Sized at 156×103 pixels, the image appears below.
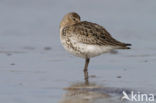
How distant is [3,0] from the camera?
539 inches

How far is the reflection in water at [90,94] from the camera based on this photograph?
627 centimetres

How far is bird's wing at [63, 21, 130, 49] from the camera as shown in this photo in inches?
323

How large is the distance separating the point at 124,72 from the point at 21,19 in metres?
5.02

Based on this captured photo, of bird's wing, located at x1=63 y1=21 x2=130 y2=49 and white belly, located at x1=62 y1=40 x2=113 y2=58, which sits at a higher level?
bird's wing, located at x1=63 y1=21 x2=130 y2=49

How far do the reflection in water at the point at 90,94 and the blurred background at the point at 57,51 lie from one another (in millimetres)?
134

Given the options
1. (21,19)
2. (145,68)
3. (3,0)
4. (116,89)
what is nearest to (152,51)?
(145,68)

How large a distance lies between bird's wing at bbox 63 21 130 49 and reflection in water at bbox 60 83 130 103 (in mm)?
1179

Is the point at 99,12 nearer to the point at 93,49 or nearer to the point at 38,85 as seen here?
the point at 93,49

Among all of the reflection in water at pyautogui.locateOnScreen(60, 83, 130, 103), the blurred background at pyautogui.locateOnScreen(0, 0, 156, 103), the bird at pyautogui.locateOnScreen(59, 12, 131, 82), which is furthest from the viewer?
the bird at pyautogui.locateOnScreen(59, 12, 131, 82)

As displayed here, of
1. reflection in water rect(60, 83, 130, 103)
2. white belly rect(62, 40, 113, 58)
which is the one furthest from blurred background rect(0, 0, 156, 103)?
white belly rect(62, 40, 113, 58)

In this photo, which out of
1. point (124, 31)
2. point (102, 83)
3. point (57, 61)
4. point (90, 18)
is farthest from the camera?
point (90, 18)

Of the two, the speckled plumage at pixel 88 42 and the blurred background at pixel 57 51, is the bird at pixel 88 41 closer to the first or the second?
the speckled plumage at pixel 88 42

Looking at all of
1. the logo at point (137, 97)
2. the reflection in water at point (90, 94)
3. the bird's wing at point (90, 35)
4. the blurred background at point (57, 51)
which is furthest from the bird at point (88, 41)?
the logo at point (137, 97)

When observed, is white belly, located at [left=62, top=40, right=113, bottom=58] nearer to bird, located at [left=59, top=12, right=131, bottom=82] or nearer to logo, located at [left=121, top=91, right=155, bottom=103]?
bird, located at [left=59, top=12, right=131, bottom=82]
